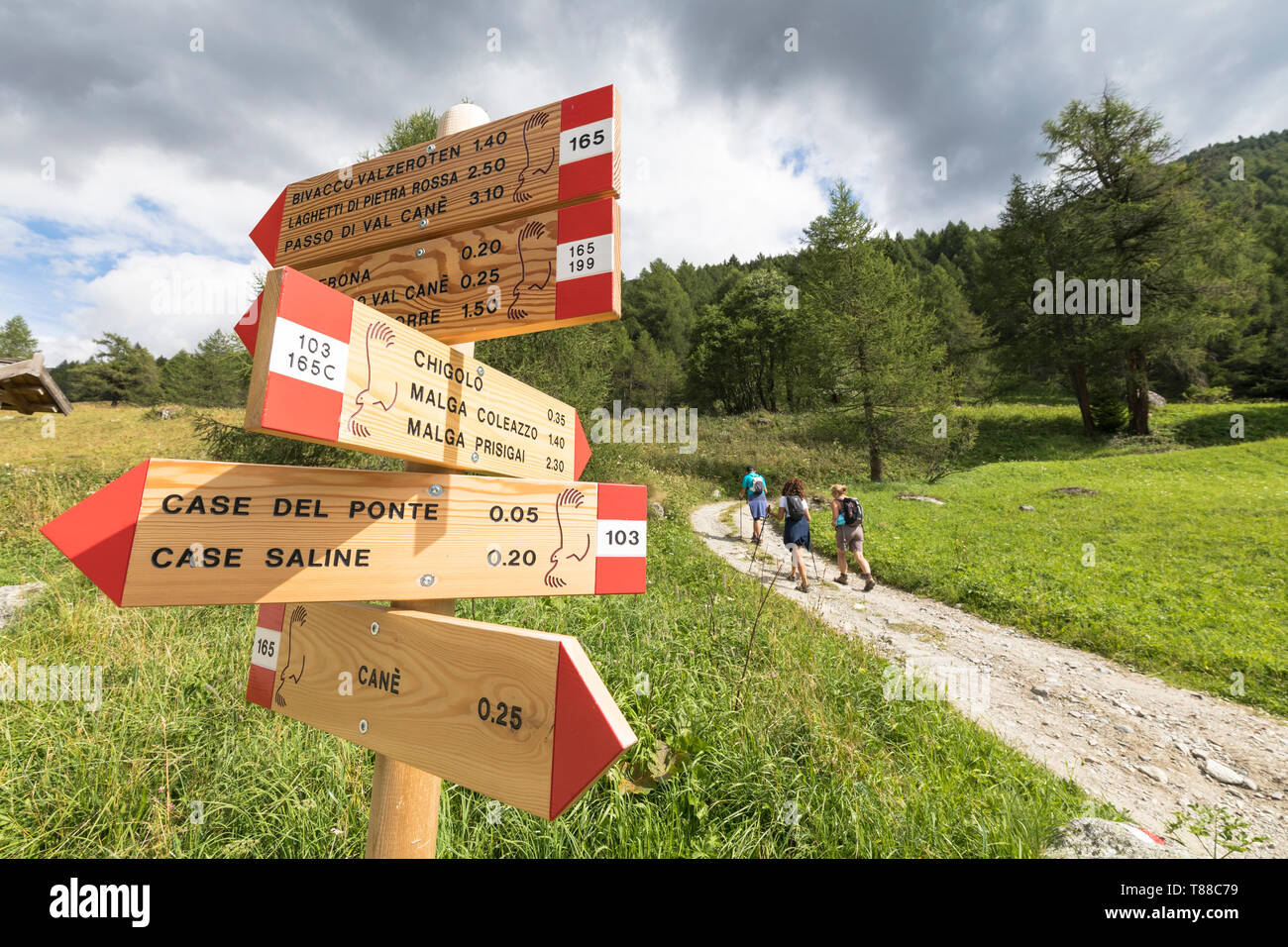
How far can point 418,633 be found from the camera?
133cm

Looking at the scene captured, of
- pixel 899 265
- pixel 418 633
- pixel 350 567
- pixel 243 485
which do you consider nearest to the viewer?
pixel 243 485

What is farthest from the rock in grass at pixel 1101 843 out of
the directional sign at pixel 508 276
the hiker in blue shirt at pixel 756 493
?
the hiker in blue shirt at pixel 756 493

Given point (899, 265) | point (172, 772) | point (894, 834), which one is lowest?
point (894, 834)

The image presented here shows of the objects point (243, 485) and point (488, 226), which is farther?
point (488, 226)

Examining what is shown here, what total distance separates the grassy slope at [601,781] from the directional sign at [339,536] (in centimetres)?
184

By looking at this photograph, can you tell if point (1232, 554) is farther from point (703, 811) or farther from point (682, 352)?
point (682, 352)

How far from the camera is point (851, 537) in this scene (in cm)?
Answer: 952

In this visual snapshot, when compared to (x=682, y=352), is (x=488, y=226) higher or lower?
lower

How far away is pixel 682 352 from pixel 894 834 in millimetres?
56785

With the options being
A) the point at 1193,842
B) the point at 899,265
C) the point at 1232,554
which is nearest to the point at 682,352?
the point at 899,265

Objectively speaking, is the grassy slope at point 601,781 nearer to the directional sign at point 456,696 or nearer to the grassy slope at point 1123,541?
the directional sign at point 456,696

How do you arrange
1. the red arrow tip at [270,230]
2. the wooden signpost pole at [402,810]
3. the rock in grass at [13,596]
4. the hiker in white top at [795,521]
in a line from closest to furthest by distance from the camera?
the wooden signpost pole at [402,810] → the red arrow tip at [270,230] → the rock in grass at [13,596] → the hiker in white top at [795,521]
